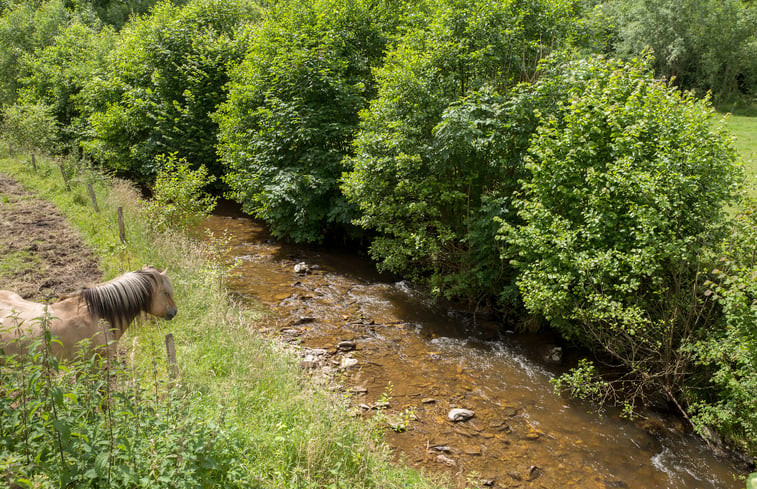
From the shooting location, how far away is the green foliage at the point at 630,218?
8.25m

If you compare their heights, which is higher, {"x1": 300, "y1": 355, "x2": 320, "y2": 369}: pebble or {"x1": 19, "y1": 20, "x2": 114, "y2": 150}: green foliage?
{"x1": 19, "y1": 20, "x2": 114, "y2": 150}: green foliage

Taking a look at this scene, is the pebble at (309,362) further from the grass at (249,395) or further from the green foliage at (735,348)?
the green foliage at (735,348)

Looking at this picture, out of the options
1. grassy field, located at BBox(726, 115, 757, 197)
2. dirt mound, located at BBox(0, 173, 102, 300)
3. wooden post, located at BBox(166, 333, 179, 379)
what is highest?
grassy field, located at BBox(726, 115, 757, 197)

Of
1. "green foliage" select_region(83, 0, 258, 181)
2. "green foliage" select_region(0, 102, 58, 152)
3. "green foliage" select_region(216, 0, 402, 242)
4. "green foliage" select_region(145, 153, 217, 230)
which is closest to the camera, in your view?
"green foliage" select_region(145, 153, 217, 230)

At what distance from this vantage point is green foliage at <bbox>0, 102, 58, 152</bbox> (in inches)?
986

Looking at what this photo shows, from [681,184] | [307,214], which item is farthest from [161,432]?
[307,214]

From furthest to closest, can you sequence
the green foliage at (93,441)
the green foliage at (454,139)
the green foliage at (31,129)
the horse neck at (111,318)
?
the green foliage at (31,129)
the green foliage at (454,139)
the horse neck at (111,318)
the green foliage at (93,441)

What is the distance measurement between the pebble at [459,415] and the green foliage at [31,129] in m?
28.3

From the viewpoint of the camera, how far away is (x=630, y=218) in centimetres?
887

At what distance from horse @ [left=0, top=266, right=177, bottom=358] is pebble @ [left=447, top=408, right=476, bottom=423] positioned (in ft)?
18.1

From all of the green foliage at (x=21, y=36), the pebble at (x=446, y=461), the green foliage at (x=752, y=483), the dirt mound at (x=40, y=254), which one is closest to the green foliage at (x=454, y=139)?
the pebble at (x=446, y=461)

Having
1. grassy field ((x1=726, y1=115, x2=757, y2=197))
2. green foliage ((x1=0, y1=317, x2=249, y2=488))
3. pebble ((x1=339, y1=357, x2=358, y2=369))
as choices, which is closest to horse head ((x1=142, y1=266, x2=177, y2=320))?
green foliage ((x1=0, y1=317, x2=249, y2=488))

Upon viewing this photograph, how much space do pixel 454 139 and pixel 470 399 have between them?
6359mm

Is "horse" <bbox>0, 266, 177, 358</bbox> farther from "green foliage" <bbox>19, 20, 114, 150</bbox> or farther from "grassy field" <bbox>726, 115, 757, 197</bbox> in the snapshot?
"grassy field" <bbox>726, 115, 757, 197</bbox>
